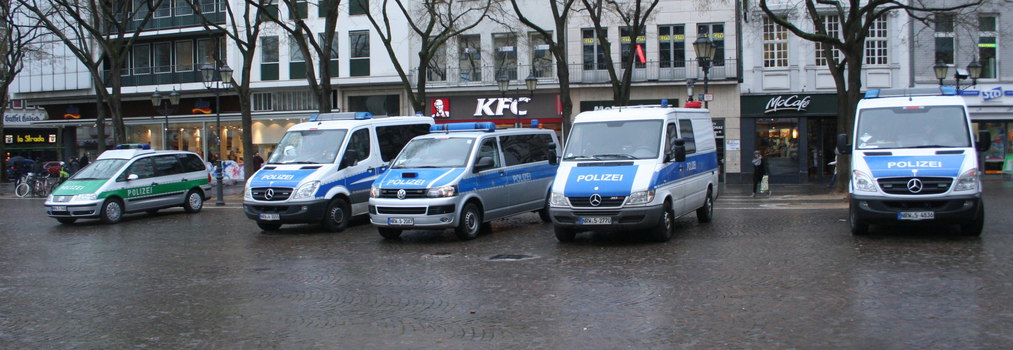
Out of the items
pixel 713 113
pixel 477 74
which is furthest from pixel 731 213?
pixel 477 74

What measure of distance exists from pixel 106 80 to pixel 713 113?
103ft

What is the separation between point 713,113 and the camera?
34.4 metres

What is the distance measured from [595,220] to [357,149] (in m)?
5.98

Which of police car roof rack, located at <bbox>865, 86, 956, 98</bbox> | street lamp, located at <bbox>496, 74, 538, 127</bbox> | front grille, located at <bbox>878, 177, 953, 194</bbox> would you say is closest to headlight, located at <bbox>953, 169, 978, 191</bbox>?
front grille, located at <bbox>878, 177, 953, 194</bbox>

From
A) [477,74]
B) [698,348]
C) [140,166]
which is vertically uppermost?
[477,74]

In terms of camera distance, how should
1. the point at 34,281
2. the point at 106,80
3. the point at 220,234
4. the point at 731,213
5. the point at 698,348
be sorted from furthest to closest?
the point at 106,80 → the point at 731,213 → the point at 220,234 → the point at 34,281 → the point at 698,348

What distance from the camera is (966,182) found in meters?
12.1

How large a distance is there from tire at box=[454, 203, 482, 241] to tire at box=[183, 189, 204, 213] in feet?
33.3

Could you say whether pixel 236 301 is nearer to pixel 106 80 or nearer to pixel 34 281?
pixel 34 281

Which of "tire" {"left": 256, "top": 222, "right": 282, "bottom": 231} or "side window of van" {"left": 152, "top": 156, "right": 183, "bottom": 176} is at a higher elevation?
"side window of van" {"left": 152, "top": 156, "right": 183, "bottom": 176}

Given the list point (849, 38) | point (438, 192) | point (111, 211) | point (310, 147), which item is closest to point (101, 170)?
point (111, 211)

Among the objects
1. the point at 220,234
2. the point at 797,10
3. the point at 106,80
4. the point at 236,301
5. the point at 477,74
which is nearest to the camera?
the point at 236,301

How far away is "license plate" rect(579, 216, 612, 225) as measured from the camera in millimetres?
12664

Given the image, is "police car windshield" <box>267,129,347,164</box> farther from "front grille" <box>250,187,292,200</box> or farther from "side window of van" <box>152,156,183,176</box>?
"side window of van" <box>152,156,183,176</box>
